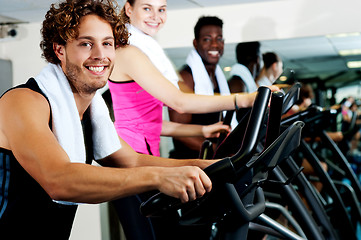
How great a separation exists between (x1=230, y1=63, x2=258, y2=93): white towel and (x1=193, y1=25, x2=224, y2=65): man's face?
16 cm

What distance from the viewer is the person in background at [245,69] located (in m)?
3.28

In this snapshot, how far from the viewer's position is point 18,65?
2.83m

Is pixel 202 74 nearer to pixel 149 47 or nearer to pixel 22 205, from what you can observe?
pixel 149 47

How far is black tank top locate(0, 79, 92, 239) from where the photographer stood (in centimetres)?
134

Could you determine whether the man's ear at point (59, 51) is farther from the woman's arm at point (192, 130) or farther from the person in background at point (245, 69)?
the person in background at point (245, 69)

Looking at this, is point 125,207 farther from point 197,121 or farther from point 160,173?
point 197,121

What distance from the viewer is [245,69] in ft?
10.9

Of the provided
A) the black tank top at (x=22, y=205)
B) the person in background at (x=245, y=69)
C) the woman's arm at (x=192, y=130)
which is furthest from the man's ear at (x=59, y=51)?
the person in background at (x=245, y=69)

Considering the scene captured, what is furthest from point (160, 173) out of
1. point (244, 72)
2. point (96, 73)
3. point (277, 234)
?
point (244, 72)

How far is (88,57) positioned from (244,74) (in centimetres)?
197

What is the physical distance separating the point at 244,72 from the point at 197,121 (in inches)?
22.9

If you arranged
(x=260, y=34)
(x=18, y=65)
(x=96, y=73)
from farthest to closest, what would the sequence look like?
1. (x=260, y=34)
2. (x=18, y=65)
3. (x=96, y=73)

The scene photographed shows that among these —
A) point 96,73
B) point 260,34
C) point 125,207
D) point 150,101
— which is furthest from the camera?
point 260,34

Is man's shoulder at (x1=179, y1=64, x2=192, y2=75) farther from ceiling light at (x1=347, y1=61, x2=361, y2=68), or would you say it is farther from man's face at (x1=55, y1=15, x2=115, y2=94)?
man's face at (x1=55, y1=15, x2=115, y2=94)
